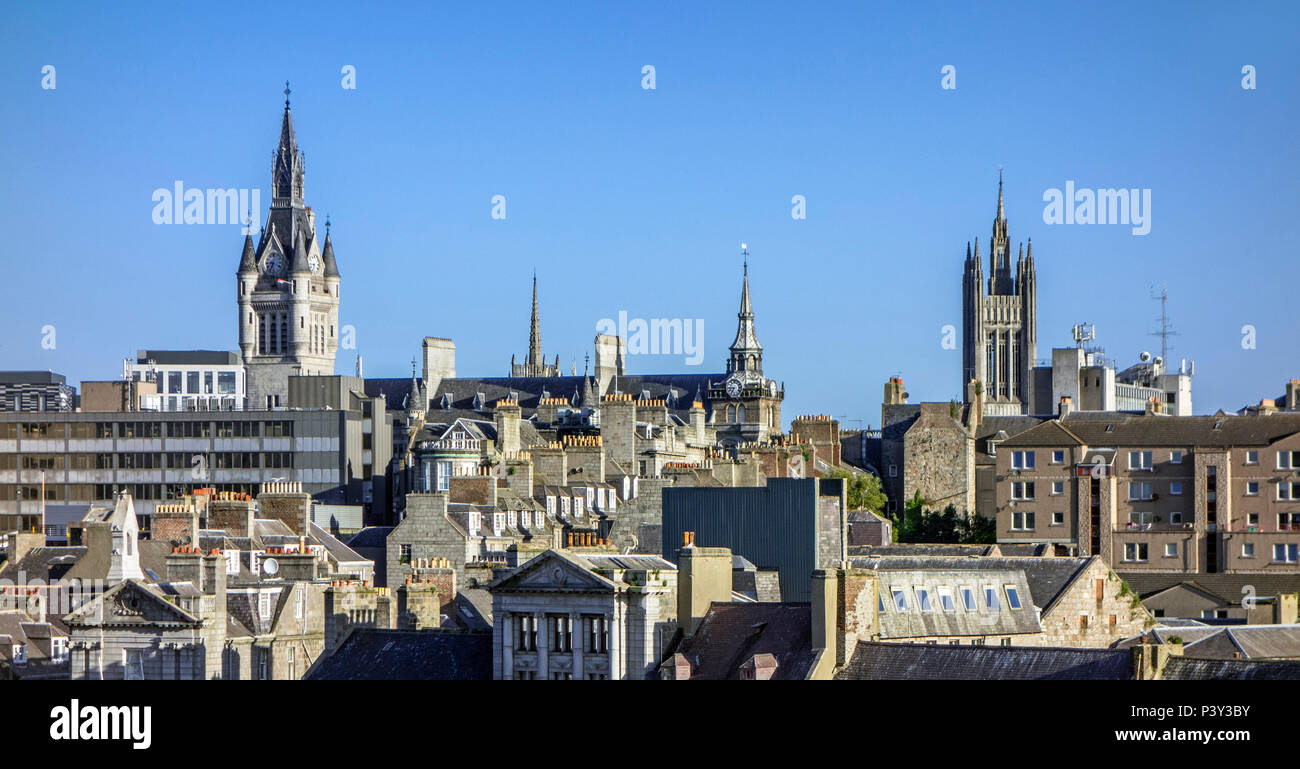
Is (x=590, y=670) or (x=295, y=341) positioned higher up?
(x=295, y=341)

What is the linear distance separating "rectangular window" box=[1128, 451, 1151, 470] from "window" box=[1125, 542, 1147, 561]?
6.57 metres

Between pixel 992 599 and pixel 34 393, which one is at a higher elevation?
pixel 34 393

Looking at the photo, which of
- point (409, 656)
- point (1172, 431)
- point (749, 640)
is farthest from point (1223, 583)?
point (409, 656)

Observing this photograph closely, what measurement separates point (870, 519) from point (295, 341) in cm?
10654

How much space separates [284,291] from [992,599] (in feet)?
454

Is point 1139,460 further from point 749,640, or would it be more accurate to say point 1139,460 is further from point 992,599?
point 749,640

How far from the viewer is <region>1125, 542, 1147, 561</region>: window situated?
77.0 metres

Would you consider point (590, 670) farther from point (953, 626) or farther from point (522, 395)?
point (522, 395)

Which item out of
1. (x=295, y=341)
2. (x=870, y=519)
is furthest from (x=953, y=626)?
(x=295, y=341)

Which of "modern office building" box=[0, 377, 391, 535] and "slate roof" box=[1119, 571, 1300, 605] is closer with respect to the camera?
"slate roof" box=[1119, 571, 1300, 605]

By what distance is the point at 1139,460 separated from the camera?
8331cm

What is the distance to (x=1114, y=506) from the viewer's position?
81375mm

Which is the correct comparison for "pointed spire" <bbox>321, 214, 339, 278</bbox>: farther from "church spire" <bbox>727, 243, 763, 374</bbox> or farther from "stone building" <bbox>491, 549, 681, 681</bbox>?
"stone building" <bbox>491, 549, 681, 681</bbox>

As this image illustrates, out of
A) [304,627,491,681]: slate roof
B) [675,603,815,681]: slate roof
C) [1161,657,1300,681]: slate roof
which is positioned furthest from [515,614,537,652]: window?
[1161,657,1300,681]: slate roof
